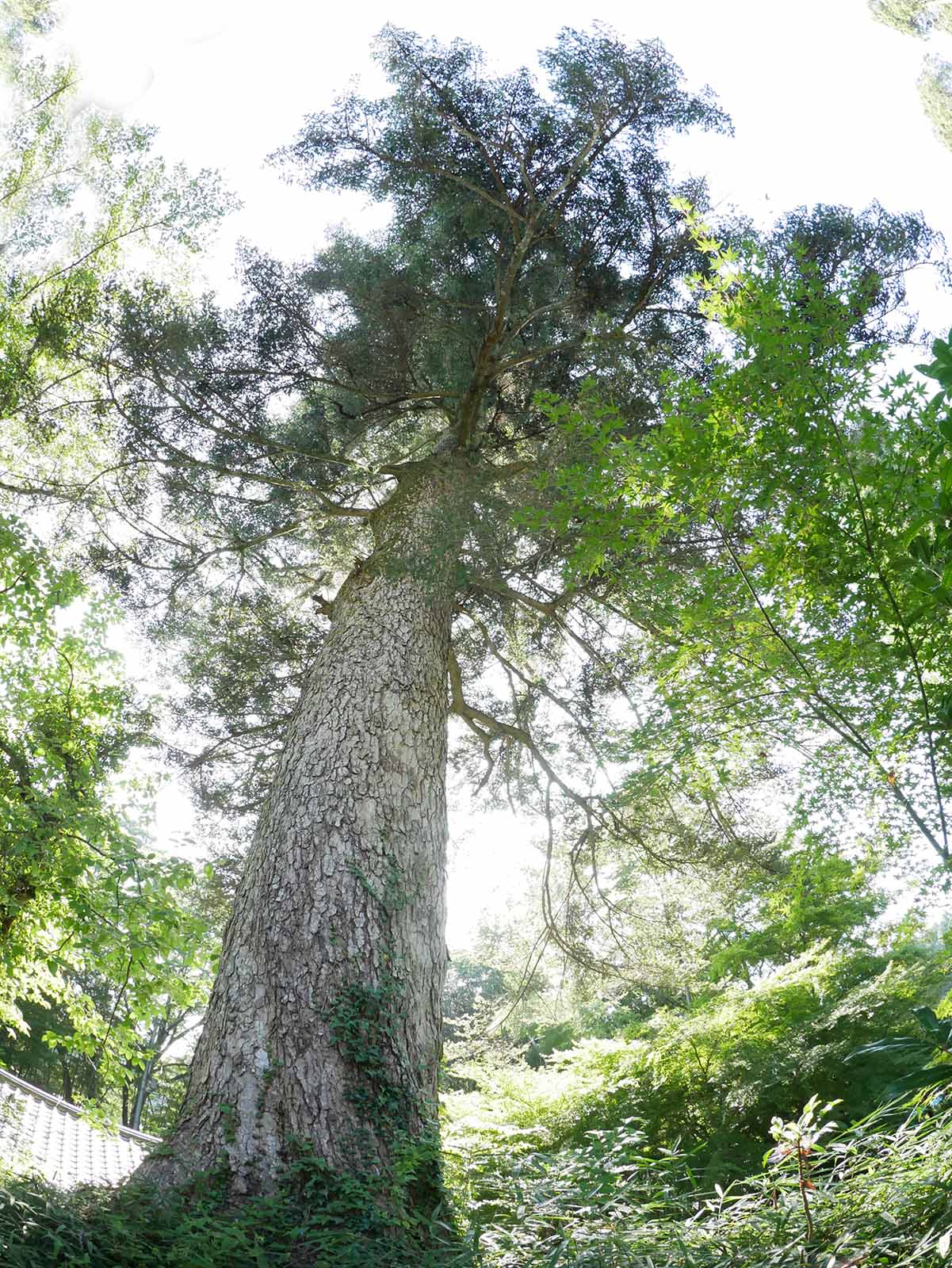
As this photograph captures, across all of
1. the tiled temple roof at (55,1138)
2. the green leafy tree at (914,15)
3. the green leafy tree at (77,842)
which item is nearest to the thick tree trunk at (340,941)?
the green leafy tree at (77,842)

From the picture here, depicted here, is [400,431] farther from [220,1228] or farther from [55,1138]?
[220,1228]

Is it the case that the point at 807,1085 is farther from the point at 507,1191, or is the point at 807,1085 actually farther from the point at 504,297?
the point at 504,297

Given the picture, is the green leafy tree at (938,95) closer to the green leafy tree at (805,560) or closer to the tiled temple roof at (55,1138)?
the green leafy tree at (805,560)

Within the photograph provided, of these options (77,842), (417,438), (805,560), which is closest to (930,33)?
(417,438)

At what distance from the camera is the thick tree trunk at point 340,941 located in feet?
10.9

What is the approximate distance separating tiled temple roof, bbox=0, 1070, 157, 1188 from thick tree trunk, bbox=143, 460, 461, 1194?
110 centimetres

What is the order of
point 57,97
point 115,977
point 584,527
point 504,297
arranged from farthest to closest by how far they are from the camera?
1. point 57,97
2. point 504,297
3. point 115,977
4. point 584,527

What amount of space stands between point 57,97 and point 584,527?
11504mm

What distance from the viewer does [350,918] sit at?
402 centimetres

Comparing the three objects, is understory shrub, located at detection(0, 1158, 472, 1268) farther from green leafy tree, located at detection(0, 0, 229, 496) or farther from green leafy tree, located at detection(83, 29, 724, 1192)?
green leafy tree, located at detection(0, 0, 229, 496)

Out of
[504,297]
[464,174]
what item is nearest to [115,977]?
[504,297]

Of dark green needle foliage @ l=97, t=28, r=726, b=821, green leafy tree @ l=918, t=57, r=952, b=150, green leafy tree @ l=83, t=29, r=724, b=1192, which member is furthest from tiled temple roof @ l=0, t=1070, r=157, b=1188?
green leafy tree @ l=918, t=57, r=952, b=150

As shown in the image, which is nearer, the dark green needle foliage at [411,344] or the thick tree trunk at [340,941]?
the thick tree trunk at [340,941]

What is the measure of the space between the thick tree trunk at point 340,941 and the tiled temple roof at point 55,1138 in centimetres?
110
